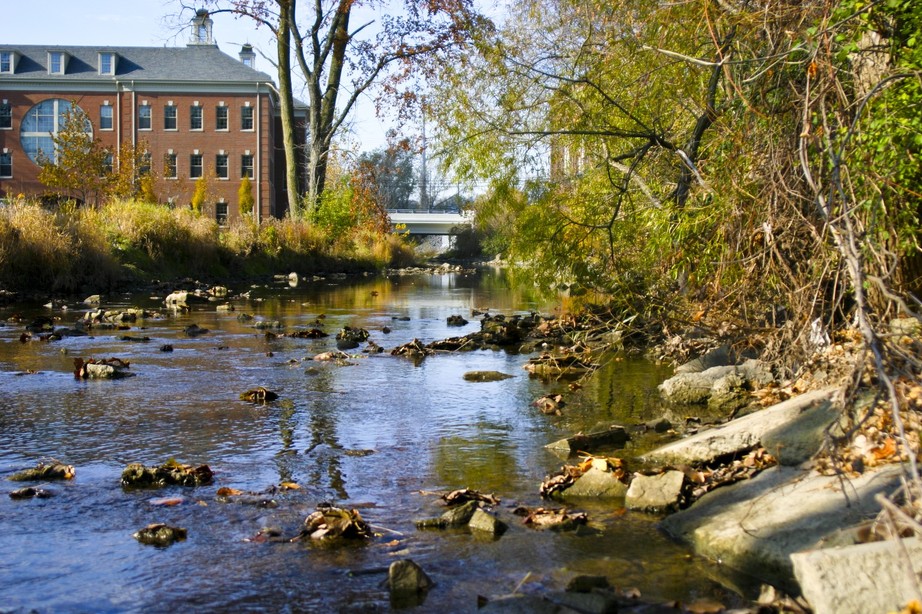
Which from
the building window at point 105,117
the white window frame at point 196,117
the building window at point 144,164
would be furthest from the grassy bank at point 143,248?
the building window at point 105,117

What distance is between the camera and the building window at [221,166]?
6600 centimetres

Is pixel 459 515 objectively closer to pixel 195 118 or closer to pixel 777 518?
pixel 777 518

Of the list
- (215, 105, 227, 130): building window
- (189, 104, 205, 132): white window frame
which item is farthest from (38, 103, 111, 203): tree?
(215, 105, 227, 130): building window

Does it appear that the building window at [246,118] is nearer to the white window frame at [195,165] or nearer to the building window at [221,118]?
the building window at [221,118]

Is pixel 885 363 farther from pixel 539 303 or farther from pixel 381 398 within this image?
pixel 539 303

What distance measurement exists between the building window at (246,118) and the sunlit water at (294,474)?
181 feet

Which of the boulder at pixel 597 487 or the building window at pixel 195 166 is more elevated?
the building window at pixel 195 166

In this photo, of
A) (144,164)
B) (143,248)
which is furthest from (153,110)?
(143,248)

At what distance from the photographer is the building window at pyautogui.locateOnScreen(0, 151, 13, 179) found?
212 ft

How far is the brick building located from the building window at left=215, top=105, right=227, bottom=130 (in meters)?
0.07

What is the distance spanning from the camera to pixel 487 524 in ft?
17.2

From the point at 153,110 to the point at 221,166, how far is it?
19.2 feet

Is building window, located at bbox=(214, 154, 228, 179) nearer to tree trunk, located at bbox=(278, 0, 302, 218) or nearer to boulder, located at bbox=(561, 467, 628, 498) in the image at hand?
tree trunk, located at bbox=(278, 0, 302, 218)

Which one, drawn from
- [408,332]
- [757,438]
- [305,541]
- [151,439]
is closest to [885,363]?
[757,438]
